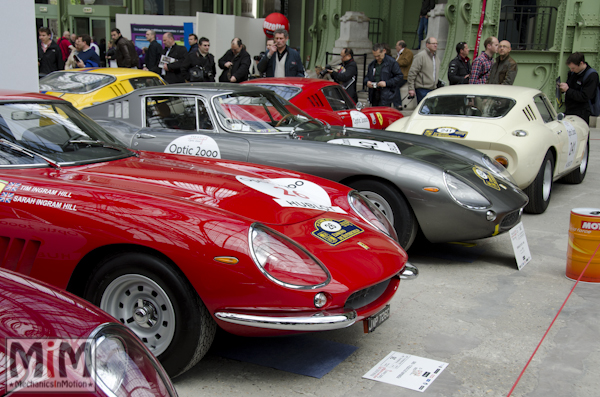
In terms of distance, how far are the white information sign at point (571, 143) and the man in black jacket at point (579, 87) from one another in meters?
1.57

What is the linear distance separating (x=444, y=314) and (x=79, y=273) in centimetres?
231

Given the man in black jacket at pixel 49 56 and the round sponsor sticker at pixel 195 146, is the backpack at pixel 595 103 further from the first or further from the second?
the man in black jacket at pixel 49 56

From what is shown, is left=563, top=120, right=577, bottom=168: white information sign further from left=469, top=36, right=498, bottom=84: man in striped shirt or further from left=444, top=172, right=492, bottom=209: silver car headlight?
left=444, top=172, right=492, bottom=209: silver car headlight

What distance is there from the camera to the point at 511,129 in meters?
6.53

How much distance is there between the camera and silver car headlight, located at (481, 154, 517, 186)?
5.60 meters

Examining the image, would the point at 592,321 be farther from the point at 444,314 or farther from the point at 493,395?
the point at 493,395

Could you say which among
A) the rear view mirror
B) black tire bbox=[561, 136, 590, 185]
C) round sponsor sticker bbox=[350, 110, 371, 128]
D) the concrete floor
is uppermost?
the rear view mirror

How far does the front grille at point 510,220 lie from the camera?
4.79 meters

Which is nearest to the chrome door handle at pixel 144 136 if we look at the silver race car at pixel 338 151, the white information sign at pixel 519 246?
the silver race car at pixel 338 151

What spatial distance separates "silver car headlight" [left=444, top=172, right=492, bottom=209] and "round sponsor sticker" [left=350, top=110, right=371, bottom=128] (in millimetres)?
4045

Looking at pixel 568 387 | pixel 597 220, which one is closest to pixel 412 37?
pixel 597 220

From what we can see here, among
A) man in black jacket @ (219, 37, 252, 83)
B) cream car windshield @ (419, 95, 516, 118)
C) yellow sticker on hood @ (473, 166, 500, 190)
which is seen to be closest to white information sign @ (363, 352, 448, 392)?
yellow sticker on hood @ (473, 166, 500, 190)

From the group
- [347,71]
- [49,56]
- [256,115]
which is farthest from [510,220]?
[49,56]

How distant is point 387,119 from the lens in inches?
362
